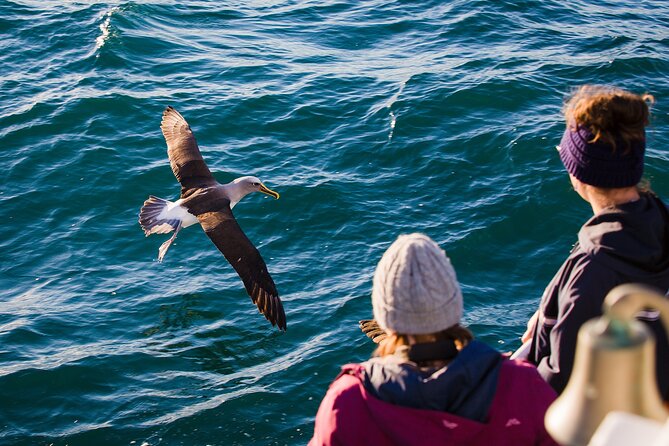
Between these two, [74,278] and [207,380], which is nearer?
[207,380]

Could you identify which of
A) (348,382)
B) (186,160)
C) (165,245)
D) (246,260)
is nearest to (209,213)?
(165,245)

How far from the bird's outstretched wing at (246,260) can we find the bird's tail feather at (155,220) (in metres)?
0.30

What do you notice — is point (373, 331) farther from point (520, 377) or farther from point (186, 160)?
point (186, 160)

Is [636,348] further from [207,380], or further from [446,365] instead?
[207,380]

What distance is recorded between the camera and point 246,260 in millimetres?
8211

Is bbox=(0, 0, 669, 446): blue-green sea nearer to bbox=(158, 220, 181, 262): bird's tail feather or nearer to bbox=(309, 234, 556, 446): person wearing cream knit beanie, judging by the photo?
bbox=(158, 220, 181, 262): bird's tail feather

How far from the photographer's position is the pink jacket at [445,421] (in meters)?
2.37

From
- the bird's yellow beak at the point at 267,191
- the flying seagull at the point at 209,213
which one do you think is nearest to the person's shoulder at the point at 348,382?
the flying seagull at the point at 209,213

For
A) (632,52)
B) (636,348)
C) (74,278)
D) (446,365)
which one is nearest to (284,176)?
(74,278)

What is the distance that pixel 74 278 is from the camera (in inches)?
346

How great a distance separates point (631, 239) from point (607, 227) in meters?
0.09

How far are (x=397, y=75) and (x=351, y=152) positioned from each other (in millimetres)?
2262

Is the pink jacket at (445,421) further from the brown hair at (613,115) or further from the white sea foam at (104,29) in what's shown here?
the white sea foam at (104,29)

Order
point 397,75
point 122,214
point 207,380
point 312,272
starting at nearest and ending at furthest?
1. point 207,380
2. point 312,272
3. point 122,214
4. point 397,75
